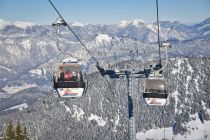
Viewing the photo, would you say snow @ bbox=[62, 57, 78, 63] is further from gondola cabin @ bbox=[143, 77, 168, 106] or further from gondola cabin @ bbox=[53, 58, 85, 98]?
gondola cabin @ bbox=[143, 77, 168, 106]

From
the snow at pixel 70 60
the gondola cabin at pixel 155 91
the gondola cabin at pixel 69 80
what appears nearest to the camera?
the gondola cabin at pixel 69 80

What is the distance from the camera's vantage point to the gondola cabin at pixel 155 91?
47969mm

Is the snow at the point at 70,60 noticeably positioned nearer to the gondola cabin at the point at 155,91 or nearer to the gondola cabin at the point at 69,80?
the gondola cabin at the point at 69,80

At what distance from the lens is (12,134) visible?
7281 cm

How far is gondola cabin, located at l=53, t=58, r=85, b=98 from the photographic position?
43.1 m

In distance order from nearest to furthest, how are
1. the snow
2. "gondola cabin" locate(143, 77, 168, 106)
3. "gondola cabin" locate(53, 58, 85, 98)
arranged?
"gondola cabin" locate(53, 58, 85, 98), the snow, "gondola cabin" locate(143, 77, 168, 106)

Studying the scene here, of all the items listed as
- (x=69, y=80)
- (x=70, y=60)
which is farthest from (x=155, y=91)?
(x=70, y=60)

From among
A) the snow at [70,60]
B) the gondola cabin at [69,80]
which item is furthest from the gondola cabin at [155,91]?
the snow at [70,60]

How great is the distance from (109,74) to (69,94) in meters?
3.93

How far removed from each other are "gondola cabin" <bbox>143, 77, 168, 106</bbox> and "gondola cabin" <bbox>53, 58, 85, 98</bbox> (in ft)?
24.6

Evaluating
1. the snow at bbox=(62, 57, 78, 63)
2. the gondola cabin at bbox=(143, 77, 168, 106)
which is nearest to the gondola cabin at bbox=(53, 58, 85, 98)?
the snow at bbox=(62, 57, 78, 63)

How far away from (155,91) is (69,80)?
29.8 feet

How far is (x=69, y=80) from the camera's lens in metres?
43.9

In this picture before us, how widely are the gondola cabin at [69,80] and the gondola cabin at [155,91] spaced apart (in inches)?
295
